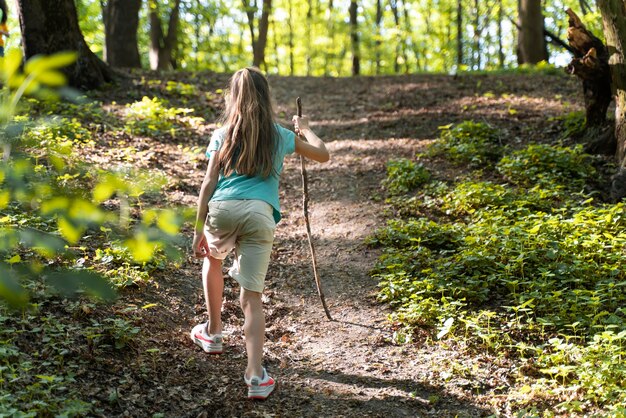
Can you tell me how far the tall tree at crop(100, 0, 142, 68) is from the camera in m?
15.0

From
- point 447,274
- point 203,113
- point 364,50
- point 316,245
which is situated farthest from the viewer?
point 364,50

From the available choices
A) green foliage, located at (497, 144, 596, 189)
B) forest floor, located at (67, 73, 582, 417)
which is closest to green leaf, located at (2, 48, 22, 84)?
forest floor, located at (67, 73, 582, 417)

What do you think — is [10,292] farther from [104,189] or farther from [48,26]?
[48,26]

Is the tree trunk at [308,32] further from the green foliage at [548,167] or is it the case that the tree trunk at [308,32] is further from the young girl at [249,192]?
the young girl at [249,192]

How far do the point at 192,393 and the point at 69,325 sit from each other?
112cm

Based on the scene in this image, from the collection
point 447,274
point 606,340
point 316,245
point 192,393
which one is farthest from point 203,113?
point 606,340

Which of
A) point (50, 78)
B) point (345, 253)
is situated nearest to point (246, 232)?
point (50, 78)

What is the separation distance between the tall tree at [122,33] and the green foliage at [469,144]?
9.14 m

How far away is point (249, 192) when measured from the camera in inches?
167

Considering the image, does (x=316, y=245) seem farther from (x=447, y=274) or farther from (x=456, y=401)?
(x=456, y=401)

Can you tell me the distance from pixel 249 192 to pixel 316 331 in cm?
195

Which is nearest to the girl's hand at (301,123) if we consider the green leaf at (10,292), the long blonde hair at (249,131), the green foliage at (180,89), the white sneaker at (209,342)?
the long blonde hair at (249,131)

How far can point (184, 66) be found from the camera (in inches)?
1158

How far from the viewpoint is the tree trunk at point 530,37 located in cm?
1555
